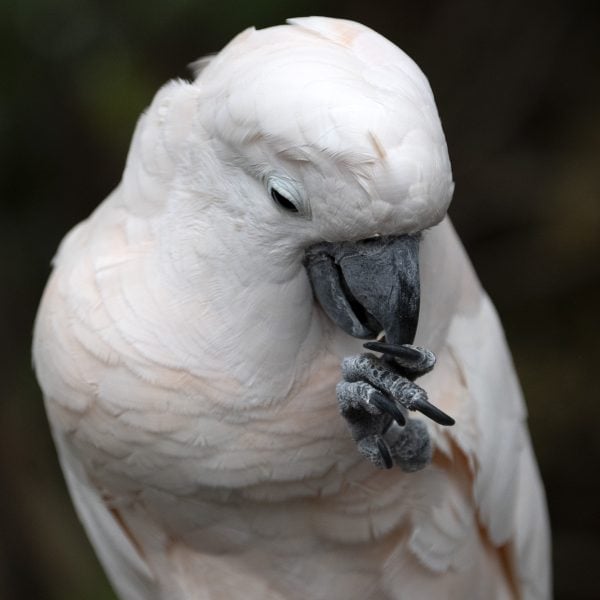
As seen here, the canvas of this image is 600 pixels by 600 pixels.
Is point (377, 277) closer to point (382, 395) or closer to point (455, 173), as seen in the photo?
point (382, 395)

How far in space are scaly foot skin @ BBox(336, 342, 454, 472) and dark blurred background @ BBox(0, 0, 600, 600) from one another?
4.70 ft

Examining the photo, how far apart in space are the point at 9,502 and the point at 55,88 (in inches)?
47.3

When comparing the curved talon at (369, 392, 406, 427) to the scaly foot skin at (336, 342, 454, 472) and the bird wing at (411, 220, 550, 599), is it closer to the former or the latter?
the scaly foot skin at (336, 342, 454, 472)

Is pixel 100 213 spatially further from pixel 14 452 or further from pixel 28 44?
pixel 14 452

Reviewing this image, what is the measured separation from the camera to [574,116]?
3238 millimetres

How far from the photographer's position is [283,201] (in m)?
1.38

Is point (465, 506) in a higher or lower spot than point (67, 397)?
lower

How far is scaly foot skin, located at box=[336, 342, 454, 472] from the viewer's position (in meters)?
1.41

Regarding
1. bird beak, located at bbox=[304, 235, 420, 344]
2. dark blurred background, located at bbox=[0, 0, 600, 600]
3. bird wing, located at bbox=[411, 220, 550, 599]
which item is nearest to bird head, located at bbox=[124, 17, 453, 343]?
bird beak, located at bbox=[304, 235, 420, 344]

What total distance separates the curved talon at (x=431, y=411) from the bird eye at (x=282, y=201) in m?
0.31

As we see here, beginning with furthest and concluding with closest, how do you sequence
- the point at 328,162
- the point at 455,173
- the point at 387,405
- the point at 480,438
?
the point at 455,173, the point at 480,438, the point at 387,405, the point at 328,162

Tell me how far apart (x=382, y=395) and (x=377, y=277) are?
6.7 inches

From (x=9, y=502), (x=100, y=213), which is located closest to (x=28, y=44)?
(x=100, y=213)

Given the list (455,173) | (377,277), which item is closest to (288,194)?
(377,277)
